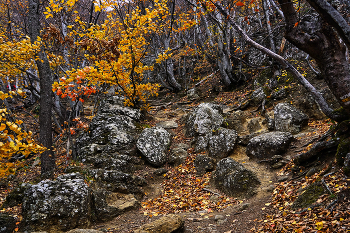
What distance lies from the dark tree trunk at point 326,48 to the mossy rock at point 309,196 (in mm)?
1767

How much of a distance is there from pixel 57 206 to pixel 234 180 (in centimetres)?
519

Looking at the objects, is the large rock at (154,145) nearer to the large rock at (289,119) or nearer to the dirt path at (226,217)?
the dirt path at (226,217)

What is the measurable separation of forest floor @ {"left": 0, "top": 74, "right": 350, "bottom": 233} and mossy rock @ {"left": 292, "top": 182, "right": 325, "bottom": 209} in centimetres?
16

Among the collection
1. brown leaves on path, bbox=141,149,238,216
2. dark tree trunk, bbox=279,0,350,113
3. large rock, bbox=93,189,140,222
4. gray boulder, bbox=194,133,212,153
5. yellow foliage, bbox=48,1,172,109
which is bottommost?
brown leaves on path, bbox=141,149,238,216

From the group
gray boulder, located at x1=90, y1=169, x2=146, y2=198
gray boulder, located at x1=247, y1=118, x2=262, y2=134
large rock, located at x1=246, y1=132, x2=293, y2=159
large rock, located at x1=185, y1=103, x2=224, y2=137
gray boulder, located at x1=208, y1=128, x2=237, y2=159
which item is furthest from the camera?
large rock, located at x1=185, y1=103, x2=224, y2=137

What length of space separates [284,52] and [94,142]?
43.1 ft

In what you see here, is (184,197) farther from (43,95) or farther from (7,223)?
(43,95)

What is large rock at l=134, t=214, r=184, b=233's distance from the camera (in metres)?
4.31

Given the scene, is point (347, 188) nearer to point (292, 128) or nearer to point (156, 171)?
point (292, 128)

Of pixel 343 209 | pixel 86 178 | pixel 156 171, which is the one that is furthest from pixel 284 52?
pixel 86 178

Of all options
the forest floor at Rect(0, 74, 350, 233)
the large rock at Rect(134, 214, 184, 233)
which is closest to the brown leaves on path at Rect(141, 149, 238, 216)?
the forest floor at Rect(0, 74, 350, 233)

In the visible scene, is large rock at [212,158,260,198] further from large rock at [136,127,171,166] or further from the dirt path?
large rock at [136,127,171,166]

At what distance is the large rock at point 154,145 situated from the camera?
8.84 metres

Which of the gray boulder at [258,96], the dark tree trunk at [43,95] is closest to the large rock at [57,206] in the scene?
the dark tree trunk at [43,95]
